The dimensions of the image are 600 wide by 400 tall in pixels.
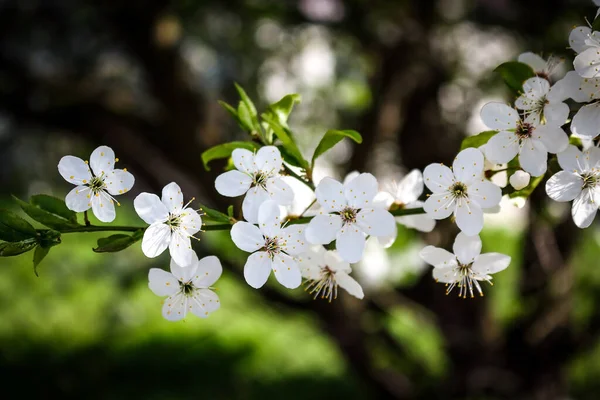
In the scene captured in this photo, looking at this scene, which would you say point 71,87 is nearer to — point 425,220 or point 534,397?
point 425,220

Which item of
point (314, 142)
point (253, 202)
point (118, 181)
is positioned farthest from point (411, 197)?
point (314, 142)

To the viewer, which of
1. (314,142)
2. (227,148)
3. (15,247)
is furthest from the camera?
(314,142)

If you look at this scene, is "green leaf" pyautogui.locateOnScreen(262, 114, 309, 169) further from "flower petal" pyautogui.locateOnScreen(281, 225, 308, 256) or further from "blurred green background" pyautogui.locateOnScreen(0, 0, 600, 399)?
"blurred green background" pyautogui.locateOnScreen(0, 0, 600, 399)

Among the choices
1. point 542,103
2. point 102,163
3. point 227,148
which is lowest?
point 102,163

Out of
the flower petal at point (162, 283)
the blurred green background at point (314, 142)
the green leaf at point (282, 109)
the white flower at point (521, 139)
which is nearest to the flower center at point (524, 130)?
the white flower at point (521, 139)

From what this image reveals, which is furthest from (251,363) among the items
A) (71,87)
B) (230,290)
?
(71,87)

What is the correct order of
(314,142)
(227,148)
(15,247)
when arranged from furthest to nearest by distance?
(314,142) < (227,148) < (15,247)

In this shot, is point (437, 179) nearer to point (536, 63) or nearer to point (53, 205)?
point (536, 63)

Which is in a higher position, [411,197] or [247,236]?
[411,197]
